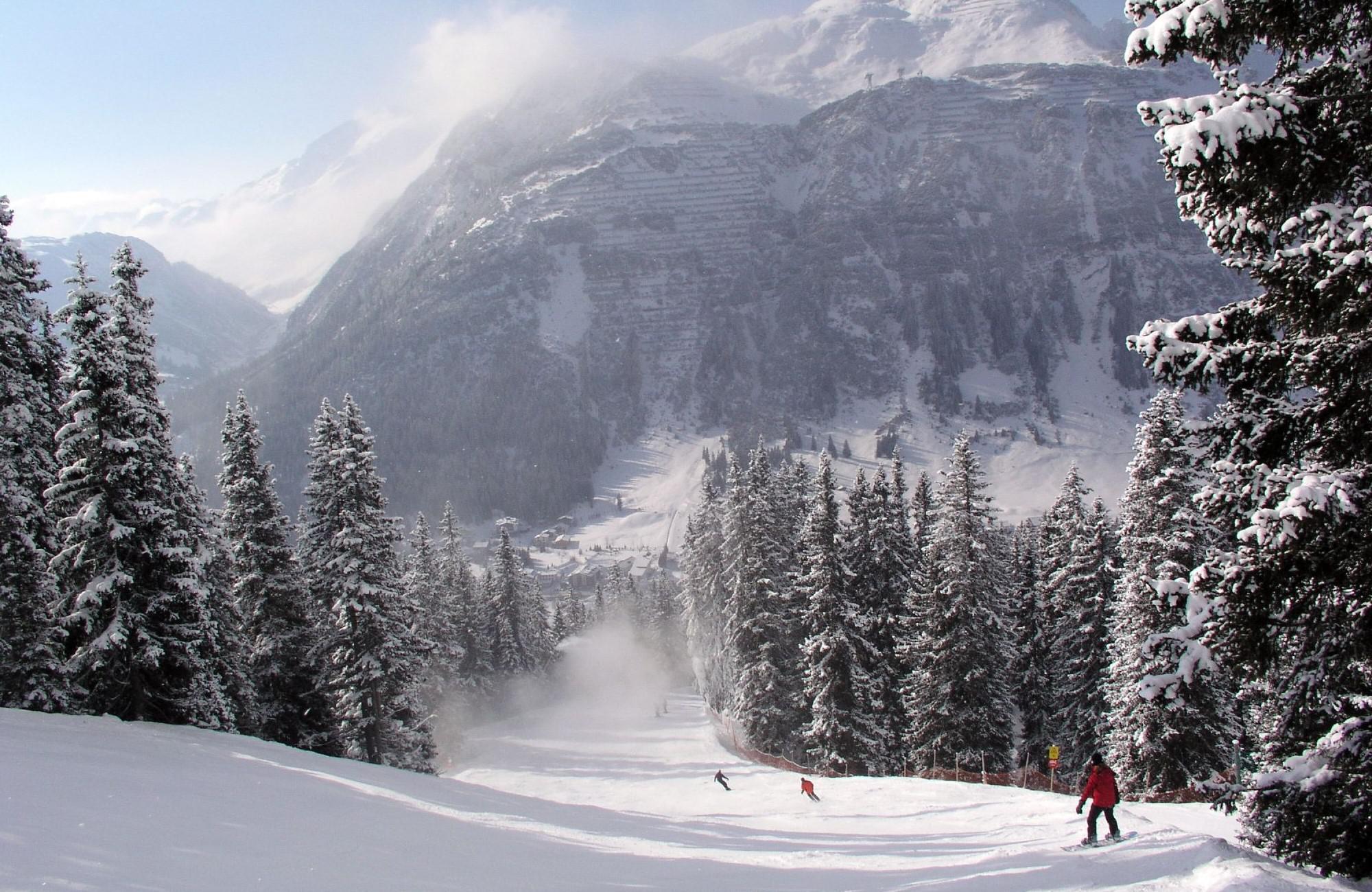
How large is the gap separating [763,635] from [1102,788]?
85.1ft

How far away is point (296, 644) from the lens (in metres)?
30.2

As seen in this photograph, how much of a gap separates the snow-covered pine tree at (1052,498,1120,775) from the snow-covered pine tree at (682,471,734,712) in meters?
18.1

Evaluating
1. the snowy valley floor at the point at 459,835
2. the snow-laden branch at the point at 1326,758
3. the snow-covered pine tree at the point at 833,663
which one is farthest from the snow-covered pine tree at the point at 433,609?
the snow-laden branch at the point at 1326,758

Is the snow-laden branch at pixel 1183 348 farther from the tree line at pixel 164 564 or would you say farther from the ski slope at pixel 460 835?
the tree line at pixel 164 564

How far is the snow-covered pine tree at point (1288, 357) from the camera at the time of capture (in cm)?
668

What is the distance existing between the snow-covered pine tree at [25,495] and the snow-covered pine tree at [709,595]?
99.8 ft

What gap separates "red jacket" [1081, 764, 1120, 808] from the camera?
42.5ft

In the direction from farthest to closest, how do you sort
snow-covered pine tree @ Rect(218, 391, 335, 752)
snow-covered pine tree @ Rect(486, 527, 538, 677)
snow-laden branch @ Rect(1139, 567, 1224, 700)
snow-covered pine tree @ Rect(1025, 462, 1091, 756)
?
snow-covered pine tree @ Rect(486, 527, 538, 677) → snow-covered pine tree @ Rect(1025, 462, 1091, 756) → snow-covered pine tree @ Rect(218, 391, 335, 752) → snow-laden branch @ Rect(1139, 567, 1224, 700)

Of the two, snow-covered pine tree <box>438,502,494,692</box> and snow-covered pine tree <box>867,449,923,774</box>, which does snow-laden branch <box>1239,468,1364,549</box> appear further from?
snow-covered pine tree <box>438,502,494,692</box>

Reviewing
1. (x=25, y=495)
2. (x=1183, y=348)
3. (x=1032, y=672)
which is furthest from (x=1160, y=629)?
(x=25, y=495)

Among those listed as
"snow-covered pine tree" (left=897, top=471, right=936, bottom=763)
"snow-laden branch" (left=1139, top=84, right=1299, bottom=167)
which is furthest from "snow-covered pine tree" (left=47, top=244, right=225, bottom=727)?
"snow-covered pine tree" (left=897, top=471, right=936, bottom=763)

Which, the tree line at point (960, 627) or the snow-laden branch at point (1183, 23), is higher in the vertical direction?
the snow-laden branch at point (1183, 23)

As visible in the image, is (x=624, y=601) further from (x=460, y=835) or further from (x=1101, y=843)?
(x=1101, y=843)

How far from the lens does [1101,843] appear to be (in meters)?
12.9
